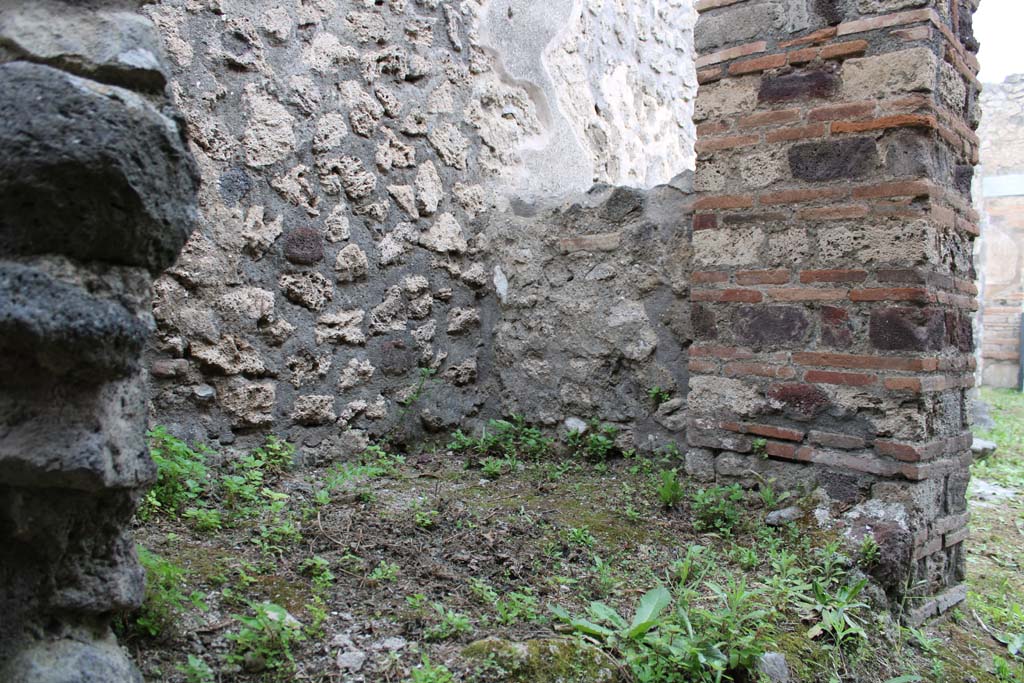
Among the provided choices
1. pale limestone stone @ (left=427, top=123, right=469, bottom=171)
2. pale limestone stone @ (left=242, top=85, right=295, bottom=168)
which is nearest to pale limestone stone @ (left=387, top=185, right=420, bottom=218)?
pale limestone stone @ (left=427, top=123, right=469, bottom=171)

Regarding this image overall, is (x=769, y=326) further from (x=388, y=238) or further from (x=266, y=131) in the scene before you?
(x=266, y=131)

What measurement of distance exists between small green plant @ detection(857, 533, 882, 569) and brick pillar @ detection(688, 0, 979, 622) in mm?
46

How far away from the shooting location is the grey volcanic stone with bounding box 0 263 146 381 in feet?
4.05

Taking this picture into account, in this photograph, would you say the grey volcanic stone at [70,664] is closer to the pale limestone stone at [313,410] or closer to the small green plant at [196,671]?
the small green plant at [196,671]

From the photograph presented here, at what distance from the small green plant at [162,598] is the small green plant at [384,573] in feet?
1.51

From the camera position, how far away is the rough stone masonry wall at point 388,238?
293 cm

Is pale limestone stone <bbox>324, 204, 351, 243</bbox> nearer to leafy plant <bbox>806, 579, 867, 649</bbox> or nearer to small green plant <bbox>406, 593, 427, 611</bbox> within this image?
small green plant <bbox>406, 593, 427, 611</bbox>

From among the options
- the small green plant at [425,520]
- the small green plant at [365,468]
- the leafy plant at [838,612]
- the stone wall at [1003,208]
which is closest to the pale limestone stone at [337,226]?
the small green plant at [365,468]

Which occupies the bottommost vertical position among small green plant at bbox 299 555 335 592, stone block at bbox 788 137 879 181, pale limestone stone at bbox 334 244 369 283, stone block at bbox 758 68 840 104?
small green plant at bbox 299 555 335 592

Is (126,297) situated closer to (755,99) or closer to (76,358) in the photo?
(76,358)

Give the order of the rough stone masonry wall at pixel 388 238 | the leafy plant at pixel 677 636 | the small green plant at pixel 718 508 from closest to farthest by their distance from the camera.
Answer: the leafy plant at pixel 677 636 < the small green plant at pixel 718 508 < the rough stone masonry wall at pixel 388 238

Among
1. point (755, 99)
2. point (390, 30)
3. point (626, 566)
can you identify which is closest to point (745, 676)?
point (626, 566)

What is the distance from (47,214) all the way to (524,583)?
156cm

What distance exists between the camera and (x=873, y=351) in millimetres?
2688
